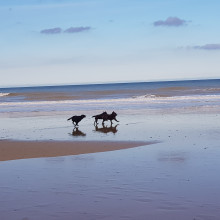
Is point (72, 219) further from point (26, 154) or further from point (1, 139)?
point (1, 139)

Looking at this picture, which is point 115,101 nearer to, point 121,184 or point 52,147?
point 52,147

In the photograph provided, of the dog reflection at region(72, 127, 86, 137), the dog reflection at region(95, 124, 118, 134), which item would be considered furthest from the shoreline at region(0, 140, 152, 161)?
the dog reflection at region(95, 124, 118, 134)

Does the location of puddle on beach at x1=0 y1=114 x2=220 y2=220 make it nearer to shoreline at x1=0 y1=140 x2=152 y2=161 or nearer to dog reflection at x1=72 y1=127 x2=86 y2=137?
shoreline at x1=0 y1=140 x2=152 y2=161

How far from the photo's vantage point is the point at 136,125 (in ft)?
50.4

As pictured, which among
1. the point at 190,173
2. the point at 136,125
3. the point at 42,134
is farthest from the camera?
the point at 136,125

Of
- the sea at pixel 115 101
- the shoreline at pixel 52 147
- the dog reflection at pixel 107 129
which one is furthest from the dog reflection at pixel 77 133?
the sea at pixel 115 101

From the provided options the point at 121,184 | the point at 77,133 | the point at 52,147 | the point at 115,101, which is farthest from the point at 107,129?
the point at 115,101

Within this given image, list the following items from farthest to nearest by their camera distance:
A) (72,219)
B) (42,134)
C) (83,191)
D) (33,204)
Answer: (42,134) → (83,191) → (33,204) → (72,219)

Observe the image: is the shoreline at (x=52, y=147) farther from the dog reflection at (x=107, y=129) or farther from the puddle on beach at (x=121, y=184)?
the dog reflection at (x=107, y=129)

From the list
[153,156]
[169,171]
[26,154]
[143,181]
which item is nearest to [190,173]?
[169,171]

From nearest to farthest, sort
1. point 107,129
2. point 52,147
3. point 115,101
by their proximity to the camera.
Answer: point 52,147, point 107,129, point 115,101

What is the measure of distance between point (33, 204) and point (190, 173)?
2915 millimetres

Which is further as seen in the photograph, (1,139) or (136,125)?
(136,125)

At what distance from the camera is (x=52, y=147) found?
35.5 feet
